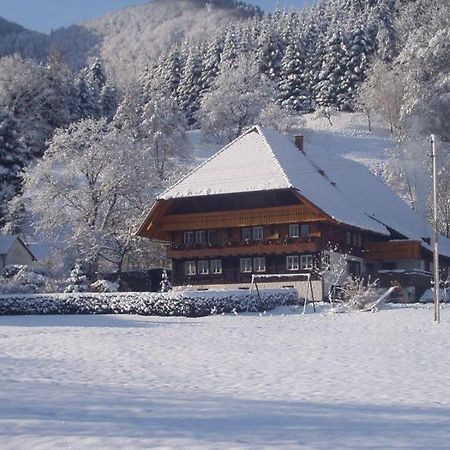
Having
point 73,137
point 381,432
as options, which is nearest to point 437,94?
point 73,137

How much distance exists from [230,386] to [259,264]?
106 ft

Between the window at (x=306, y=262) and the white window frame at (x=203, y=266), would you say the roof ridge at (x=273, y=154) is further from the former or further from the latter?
the white window frame at (x=203, y=266)

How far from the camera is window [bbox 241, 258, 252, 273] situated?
4838cm

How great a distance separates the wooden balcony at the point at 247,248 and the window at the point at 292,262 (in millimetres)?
921

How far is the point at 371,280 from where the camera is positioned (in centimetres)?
4944

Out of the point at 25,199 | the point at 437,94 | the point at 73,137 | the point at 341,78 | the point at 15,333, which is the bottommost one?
the point at 15,333

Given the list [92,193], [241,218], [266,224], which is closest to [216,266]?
[241,218]

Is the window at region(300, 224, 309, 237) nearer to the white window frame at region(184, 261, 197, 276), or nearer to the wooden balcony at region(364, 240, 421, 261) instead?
the wooden balcony at region(364, 240, 421, 261)

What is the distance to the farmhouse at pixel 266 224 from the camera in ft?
152

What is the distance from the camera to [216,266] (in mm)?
49312

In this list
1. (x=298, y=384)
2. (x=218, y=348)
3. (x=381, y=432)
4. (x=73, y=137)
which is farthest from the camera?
(x=73, y=137)

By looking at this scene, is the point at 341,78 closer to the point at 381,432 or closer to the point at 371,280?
the point at 371,280

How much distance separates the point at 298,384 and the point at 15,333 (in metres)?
15.1

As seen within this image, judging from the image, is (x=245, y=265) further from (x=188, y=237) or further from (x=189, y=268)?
(x=188, y=237)
